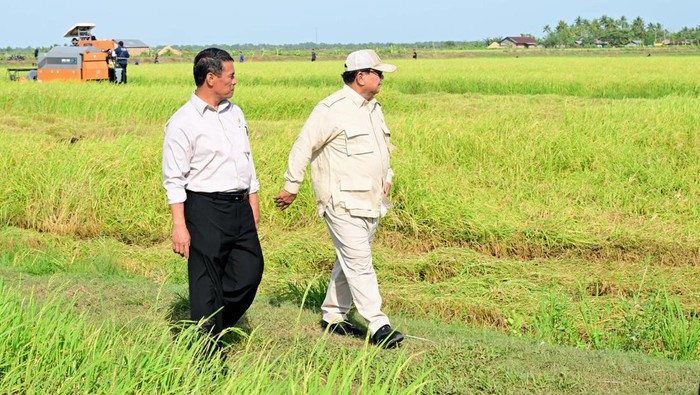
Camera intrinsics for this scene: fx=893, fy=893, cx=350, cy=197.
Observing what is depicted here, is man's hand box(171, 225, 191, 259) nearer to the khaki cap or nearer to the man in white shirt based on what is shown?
the man in white shirt

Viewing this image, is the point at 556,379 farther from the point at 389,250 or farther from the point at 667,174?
the point at 667,174

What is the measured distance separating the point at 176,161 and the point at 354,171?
0.94m

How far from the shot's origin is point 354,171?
4.52 metres

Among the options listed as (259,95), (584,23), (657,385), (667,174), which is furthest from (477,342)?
(584,23)

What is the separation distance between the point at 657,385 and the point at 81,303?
3239 millimetres

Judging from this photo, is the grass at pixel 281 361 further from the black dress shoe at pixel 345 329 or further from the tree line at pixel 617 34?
the tree line at pixel 617 34

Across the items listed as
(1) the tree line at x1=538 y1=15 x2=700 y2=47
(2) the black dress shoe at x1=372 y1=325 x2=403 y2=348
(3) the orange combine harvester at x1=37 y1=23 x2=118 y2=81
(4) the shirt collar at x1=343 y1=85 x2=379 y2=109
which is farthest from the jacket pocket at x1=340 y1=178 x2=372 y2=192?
(1) the tree line at x1=538 y1=15 x2=700 y2=47

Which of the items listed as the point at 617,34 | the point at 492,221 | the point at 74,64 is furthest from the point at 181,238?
the point at 617,34

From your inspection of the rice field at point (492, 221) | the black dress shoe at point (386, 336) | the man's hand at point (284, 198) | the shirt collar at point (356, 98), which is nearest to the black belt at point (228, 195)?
the man's hand at point (284, 198)

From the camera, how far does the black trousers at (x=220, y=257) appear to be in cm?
412

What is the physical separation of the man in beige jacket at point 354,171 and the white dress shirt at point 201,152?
0.52m

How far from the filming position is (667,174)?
27.3ft

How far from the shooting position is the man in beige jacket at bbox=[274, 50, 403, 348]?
450 centimetres

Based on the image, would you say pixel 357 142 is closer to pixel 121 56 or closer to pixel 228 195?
pixel 228 195
